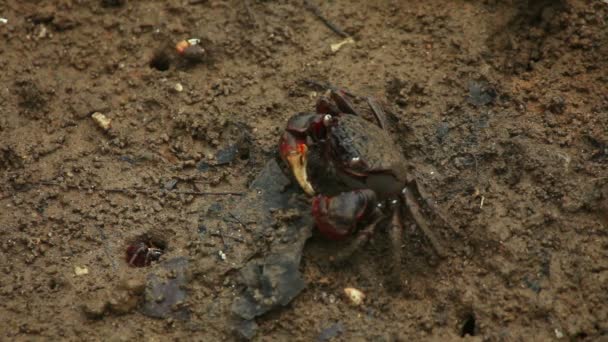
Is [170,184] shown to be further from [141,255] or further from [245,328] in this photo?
[245,328]

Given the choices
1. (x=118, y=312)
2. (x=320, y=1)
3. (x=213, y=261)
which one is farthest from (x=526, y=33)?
(x=118, y=312)

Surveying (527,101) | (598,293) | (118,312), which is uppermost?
(527,101)

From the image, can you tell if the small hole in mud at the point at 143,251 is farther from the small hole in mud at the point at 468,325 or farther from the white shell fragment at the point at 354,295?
the small hole in mud at the point at 468,325

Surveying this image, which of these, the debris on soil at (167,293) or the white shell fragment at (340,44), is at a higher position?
the white shell fragment at (340,44)

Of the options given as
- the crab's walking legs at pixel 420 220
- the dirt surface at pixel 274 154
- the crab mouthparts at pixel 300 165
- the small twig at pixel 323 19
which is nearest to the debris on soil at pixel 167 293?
the dirt surface at pixel 274 154

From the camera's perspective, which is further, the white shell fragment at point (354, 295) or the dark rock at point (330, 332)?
the white shell fragment at point (354, 295)

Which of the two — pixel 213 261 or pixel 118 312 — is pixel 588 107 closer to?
pixel 213 261
